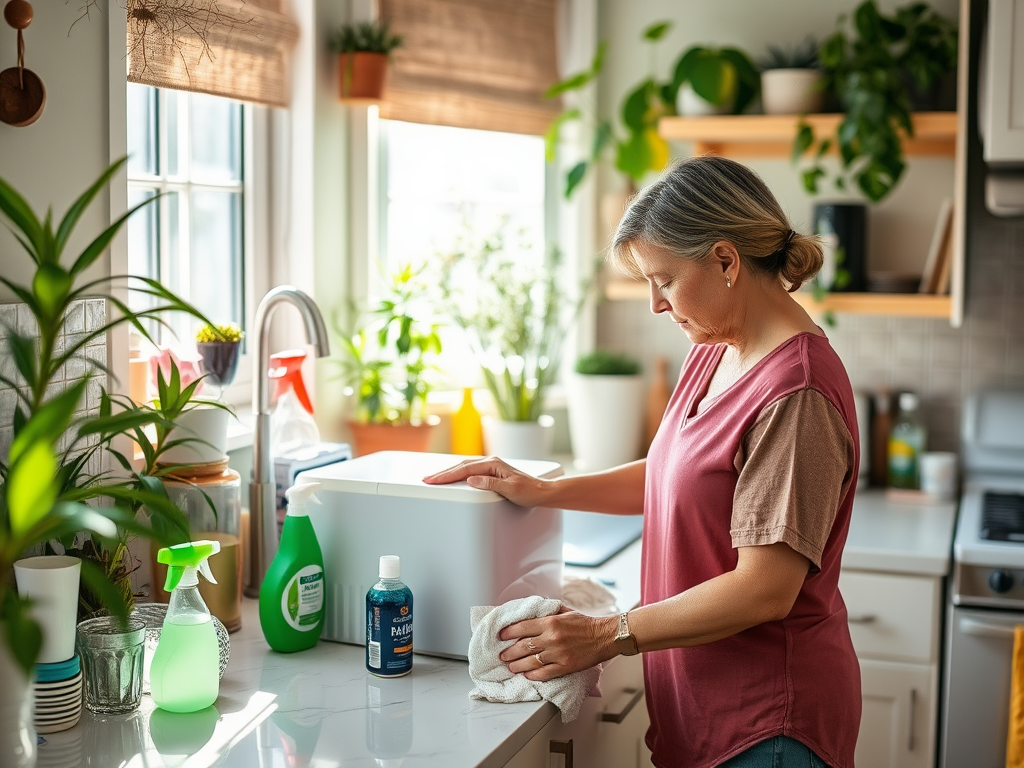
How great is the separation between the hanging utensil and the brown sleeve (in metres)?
1.06

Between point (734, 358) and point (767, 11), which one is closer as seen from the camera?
point (734, 358)

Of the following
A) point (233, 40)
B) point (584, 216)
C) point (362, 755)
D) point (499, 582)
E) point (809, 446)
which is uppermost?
point (233, 40)

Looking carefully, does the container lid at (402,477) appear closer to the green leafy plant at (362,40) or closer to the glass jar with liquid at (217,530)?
the glass jar with liquid at (217,530)

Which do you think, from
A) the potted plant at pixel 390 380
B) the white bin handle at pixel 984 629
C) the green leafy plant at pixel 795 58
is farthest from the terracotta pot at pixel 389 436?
the green leafy plant at pixel 795 58

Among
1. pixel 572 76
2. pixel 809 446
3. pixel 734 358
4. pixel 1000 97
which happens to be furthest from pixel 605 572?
pixel 572 76

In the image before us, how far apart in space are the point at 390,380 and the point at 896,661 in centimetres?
136

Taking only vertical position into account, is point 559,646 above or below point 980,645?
above

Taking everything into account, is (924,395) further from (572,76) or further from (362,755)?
(362,755)

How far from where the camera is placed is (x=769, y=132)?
289 cm

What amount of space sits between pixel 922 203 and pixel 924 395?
1.75ft

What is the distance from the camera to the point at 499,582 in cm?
162

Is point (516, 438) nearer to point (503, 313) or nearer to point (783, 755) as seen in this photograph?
point (503, 313)

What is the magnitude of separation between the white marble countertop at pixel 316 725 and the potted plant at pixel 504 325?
1.34 metres

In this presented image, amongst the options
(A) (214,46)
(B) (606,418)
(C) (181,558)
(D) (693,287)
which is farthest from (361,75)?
(C) (181,558)
